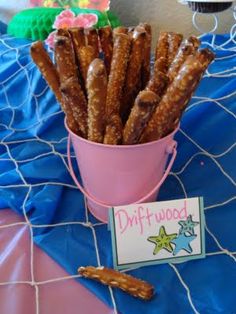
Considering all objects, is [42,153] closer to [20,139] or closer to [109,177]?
[20,139]

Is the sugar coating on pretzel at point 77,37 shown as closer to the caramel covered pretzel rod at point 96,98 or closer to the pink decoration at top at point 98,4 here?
the caramel covered pretzel rod at point 96,98

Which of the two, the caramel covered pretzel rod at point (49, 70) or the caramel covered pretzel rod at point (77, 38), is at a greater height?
the caramel covered pretzel rod at point (77, 38)

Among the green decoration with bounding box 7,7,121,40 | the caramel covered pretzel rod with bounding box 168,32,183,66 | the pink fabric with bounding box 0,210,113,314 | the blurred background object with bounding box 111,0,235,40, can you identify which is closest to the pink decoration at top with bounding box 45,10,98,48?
the green decoration with bounding box 7,7,121,40

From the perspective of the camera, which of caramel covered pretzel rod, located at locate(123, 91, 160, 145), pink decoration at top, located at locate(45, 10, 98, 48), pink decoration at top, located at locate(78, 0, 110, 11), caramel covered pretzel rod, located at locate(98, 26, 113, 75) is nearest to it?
caramel covered pretzel rod, located at locate(123, 91, 160, 145)

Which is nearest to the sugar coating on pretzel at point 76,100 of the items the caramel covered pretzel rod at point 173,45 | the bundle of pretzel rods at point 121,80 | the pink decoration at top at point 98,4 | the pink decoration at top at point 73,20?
the bundle of pretzel rods at point 121,80

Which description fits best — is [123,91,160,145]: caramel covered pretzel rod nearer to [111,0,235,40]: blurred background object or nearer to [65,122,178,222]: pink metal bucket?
[65,122,178,222]: pink metal bucket

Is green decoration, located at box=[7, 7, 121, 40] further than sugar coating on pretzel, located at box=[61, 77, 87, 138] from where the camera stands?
Yes

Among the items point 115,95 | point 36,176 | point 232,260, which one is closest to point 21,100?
point 36,176

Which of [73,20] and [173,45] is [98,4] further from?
[173,45]
